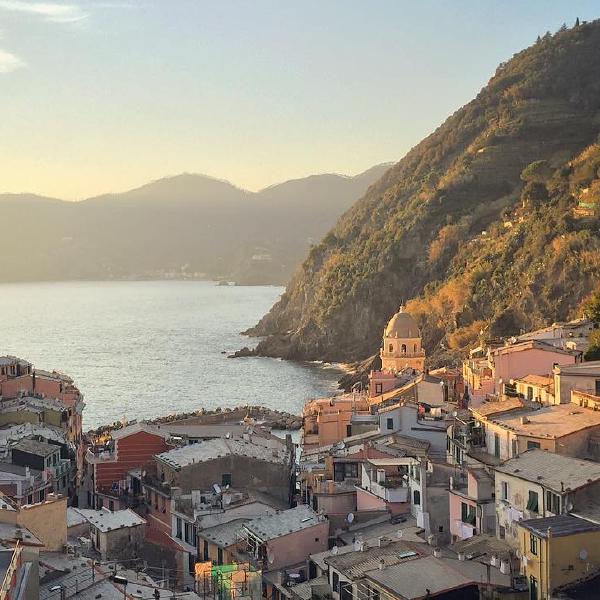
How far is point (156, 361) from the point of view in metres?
87.9

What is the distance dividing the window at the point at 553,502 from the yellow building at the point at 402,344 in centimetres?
3575

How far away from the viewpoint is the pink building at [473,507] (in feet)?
61.4

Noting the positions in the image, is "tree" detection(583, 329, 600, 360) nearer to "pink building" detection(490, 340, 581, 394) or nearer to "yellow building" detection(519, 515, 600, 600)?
"pink building" detection(490, 340, 581, 394)

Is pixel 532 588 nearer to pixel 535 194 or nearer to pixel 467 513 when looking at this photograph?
pixel 467 513

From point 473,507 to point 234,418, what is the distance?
99.9 feet

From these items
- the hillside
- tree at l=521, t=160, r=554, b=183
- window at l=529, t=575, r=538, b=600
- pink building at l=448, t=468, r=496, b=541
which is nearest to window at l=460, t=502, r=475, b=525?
pink building at l=448, t=468, r=496, b=541

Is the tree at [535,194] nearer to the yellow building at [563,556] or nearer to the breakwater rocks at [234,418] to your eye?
the breakwater rocks at [234,418]

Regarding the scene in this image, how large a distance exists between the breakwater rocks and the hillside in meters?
15.5

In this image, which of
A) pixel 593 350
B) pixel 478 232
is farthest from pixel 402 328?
pixel 478 232

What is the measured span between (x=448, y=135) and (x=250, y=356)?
3416 cm

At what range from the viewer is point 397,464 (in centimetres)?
2316

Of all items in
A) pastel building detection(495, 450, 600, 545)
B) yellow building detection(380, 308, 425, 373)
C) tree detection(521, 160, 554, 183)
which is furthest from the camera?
tree detection(521, 160, 554, 183)

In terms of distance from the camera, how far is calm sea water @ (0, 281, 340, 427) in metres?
61.0

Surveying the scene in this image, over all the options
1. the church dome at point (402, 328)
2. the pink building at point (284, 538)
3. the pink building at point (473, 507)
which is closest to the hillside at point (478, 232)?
the church dome at point (402, 328)
